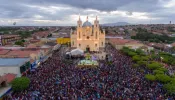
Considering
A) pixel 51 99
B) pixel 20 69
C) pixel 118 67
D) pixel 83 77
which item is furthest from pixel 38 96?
pixel 118 67

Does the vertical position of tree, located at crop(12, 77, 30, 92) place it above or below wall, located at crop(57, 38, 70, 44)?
above

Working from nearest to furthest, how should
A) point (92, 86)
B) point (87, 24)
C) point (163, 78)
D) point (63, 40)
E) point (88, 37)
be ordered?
point (92, 86) < point (163, 78) < point (88, 37) < point (87, 24) < point (63, 40)

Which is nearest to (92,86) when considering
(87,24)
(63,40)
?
(87,24)

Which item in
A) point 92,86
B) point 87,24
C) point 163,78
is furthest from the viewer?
point 87,24

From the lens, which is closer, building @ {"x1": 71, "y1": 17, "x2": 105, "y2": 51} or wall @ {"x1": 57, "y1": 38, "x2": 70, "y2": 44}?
building @ {"x1": 71, "y1": 17, "x2": 105, "y2": 51}

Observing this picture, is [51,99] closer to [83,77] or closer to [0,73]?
[83,77]

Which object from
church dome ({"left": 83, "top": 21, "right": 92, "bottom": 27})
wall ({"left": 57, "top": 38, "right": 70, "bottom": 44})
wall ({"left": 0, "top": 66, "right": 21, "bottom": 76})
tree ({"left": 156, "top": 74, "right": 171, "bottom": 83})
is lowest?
wall ({"left": 57, "top": 38, "right": 70, "bottom": 44})

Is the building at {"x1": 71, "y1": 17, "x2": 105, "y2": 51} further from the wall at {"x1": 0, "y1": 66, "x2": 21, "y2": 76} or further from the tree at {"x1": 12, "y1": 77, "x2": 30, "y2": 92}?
the tree at {"x1": 12, "y1": 77, "x2": 30, "y2": 92}

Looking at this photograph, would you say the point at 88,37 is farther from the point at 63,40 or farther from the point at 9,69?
the point at 9,69

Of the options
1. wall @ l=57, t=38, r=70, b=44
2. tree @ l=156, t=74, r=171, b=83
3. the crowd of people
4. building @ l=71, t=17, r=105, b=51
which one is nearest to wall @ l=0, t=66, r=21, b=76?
the crowd of people
